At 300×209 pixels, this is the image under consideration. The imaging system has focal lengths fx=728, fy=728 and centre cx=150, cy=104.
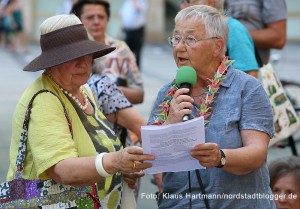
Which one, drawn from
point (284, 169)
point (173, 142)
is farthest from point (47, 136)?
point (284, 169)

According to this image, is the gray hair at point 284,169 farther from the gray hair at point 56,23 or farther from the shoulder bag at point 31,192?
the gray hair at point 56,23

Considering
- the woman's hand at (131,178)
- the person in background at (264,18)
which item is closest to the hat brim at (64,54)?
the woman's hand at (131,178)

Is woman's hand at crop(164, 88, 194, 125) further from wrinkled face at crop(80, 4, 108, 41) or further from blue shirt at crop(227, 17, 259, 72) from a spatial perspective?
wrinkled face at crop(80, 4, 108, 41)

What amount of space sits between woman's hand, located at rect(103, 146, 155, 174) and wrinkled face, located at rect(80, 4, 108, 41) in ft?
8.96

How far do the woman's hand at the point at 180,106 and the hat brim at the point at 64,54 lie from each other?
1.79 ft

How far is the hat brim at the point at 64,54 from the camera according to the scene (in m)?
3.64

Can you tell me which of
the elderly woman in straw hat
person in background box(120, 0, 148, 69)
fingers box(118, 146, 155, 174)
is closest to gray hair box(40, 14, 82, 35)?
the elderly woman in straw hat

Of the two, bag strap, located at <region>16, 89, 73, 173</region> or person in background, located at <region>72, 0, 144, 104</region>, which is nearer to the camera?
bag strap, located at <region>16, 89, 73, 173</region>

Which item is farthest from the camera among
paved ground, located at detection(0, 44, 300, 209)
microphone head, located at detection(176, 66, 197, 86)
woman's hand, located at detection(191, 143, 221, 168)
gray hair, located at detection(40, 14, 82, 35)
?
paved ground, located at detection(0, 44, 300, 209)

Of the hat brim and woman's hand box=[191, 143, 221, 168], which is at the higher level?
the hat brim

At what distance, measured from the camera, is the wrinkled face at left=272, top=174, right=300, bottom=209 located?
483 cm

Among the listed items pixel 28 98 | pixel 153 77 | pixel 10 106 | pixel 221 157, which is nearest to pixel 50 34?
pixel 28 98

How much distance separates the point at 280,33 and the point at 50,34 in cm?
275

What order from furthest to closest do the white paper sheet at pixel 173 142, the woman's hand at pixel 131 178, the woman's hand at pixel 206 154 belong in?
the woman's hand at pixel 131 178 → the woman's hand at pixel 206 154 → the white paper sheet at pixel 173 142
